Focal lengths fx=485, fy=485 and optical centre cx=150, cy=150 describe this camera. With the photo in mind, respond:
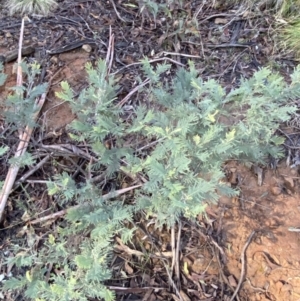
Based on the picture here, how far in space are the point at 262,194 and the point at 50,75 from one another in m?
1.33

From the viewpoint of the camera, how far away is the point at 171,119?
6.56 ft

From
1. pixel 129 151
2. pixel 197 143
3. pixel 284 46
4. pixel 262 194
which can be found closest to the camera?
pixel 197 143

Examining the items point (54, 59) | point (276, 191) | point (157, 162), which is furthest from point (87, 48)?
point (276, 191)

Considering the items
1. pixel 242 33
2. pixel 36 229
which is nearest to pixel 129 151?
pixel 36 229

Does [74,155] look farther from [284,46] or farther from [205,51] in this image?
[284,46]

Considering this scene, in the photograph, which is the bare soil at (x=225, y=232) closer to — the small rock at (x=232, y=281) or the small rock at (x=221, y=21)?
the small rock at (x=232, y=281)

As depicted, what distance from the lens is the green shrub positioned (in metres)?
1.81

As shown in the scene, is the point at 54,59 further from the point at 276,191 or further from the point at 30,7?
the point at 276,191

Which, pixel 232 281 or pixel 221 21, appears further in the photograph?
pixel 221 21

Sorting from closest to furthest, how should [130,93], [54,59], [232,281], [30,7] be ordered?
[232,281]
[130,93]
[54,59]
[30,7]

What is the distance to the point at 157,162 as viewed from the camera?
1840 mm

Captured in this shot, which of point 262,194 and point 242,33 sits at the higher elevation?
point 242,33

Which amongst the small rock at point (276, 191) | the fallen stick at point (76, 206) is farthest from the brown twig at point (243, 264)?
the fallen stick at point (76, 206)

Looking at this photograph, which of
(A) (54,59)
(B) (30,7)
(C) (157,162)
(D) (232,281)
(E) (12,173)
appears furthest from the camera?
(B) (30,7)
